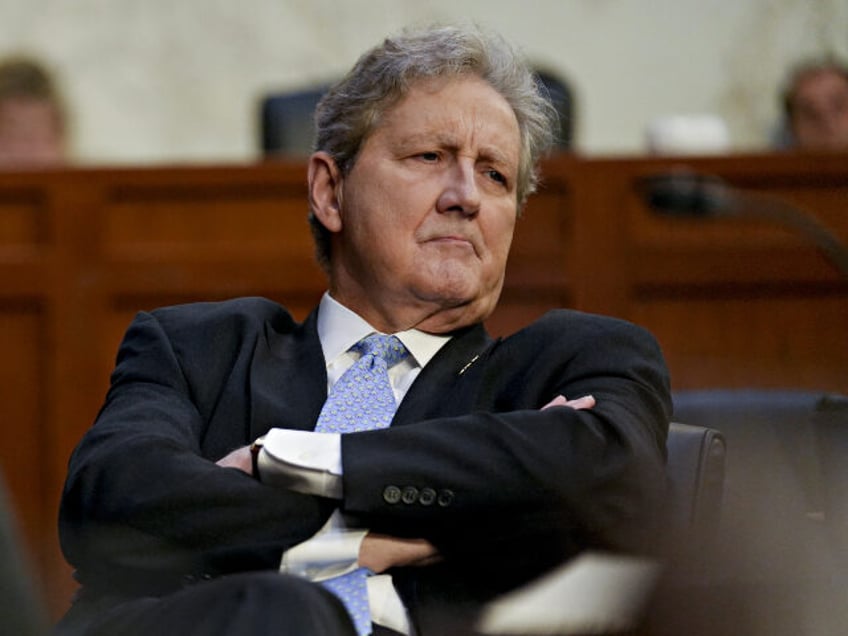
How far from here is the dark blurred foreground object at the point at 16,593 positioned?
37.7 inches

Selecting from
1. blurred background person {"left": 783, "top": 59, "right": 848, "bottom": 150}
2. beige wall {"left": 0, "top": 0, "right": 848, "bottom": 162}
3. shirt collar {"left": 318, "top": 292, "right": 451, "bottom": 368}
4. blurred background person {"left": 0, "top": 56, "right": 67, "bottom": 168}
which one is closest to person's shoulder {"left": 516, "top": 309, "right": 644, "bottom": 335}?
shirt collar {"left": 318, "top": 292, "right": 451, "bottom": 368}

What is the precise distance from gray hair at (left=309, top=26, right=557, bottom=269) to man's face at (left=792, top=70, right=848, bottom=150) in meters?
2.54

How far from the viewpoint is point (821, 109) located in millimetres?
4430

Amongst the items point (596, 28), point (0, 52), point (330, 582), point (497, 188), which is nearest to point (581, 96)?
point (596, 28)

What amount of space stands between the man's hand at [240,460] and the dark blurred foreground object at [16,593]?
68 centimetres

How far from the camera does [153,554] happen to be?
1.62m

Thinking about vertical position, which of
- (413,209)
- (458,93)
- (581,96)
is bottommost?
(581,96)

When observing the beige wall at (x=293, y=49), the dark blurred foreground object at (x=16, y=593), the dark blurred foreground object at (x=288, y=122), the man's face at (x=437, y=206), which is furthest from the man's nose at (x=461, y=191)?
the beige wall at (x=293, y=49)

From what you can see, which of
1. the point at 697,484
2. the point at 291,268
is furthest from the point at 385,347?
the point at 291,268

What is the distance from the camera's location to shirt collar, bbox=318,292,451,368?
189 centimetres

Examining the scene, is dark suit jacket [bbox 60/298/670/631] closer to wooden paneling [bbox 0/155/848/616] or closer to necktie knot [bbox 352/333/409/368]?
necktie knot [bbox 352/333/409/368]

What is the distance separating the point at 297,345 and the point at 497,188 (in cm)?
30

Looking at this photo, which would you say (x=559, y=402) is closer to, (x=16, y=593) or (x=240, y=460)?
(x=240, y=460)

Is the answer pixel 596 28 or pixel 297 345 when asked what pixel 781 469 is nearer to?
pixel 297 345
